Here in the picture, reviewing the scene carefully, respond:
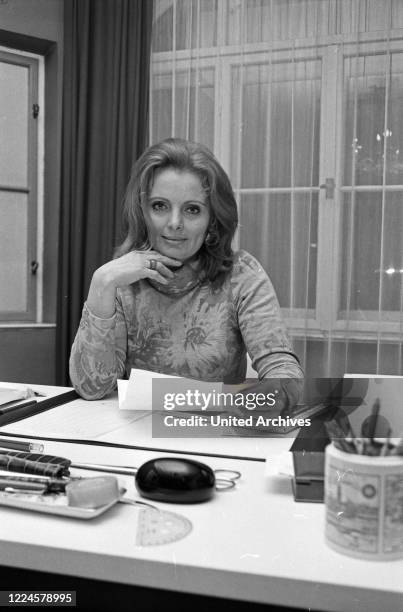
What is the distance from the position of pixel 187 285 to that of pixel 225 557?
3.41 feet

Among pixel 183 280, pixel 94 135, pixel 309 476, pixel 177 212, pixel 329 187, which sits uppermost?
pixel 94 135

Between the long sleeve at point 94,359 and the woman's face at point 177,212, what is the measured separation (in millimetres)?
246

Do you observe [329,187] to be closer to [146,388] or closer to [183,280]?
[183,280]

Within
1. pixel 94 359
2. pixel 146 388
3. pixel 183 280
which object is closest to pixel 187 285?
pixel 183 280

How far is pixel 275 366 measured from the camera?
137 centimetres

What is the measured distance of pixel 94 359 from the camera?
54.8 inches

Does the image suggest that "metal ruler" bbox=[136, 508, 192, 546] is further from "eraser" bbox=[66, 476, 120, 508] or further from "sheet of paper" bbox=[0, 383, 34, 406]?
"sheet of paper" bbox=[0, 383, 34, 406]

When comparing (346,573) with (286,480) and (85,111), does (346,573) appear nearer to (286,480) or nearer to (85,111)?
(286,480)

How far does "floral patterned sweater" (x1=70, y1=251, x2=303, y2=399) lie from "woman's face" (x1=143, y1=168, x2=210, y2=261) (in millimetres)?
80

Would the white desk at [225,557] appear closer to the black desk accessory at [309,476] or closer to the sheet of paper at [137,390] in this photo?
the black desk accessory at [309,476]

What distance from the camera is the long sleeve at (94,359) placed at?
137 centimetres

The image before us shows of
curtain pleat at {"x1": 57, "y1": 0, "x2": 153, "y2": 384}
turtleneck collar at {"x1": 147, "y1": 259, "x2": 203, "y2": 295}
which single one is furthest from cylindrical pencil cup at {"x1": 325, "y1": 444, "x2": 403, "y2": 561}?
curtain pleat at {"x1": 57, "y1": 0, "x2": 153, "y2": 384}

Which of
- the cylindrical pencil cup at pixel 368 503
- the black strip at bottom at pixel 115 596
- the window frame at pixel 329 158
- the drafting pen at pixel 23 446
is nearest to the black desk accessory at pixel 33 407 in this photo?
the drafting pen at pixel 23 446

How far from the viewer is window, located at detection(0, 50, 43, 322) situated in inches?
118
